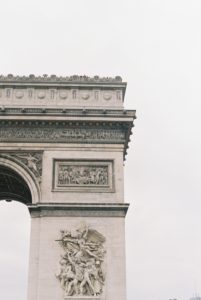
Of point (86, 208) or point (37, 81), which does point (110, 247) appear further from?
point (37, 81)

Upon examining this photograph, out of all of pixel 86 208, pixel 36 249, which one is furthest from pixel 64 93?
pixel 36 249

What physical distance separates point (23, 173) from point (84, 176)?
2.11 m

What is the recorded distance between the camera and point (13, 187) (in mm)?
23891

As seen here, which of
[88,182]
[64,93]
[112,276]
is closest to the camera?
[112,276]

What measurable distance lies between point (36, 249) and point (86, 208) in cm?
215

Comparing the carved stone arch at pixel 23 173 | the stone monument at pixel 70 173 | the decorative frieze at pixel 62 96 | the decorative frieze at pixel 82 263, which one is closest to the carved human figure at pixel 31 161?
the stone monument at pixel 70 173

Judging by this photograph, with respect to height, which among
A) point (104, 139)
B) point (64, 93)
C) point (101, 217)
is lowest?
point (101, 217)

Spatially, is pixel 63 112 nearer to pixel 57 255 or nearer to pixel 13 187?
pixel 13 187

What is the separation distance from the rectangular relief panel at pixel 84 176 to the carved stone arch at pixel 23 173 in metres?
0.65

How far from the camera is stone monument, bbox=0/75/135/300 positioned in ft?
63.1

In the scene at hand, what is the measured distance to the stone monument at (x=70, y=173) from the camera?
757 inches

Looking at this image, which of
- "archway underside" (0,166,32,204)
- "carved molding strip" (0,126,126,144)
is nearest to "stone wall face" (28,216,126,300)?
"archway underside" (0,166,32,204)

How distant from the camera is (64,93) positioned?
2198 centimetres

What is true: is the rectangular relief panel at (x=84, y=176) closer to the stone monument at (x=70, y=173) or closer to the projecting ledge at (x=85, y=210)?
the stone monument at (x=70, y=173)
